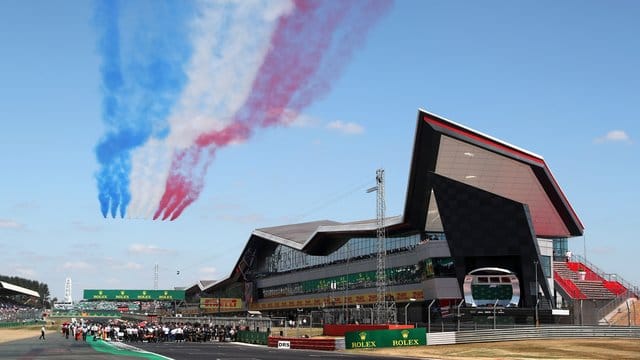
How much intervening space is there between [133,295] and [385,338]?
154307 mm

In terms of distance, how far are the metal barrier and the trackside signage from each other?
2276mm

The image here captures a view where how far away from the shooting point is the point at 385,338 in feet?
169

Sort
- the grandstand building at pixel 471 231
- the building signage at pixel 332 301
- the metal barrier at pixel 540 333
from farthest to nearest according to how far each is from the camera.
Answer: the building signage at pixel 332 301 → the grandstand building at pixel 471 231 → the metal barrier at pixel 540 333

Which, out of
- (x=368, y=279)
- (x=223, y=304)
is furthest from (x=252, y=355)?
(x=223, y=304)

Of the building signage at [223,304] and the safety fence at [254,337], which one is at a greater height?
the safety fence at [254,337]

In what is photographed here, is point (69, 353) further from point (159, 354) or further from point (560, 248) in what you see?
point (560, 248)

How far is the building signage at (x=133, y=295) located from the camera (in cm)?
19062

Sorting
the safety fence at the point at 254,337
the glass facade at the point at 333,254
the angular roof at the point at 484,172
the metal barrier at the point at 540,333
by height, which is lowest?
the safety fence at the point at 254,337

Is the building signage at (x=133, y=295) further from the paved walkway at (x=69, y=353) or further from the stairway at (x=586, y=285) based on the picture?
the paved walkway at (x=69, y=353)

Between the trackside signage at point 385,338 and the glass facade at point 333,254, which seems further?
the glass facade at point 333,254

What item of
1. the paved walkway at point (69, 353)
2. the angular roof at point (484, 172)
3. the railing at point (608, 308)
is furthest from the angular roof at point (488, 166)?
the paved walkway at point (69, 353)

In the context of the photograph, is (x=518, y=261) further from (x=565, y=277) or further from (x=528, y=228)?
(x=565, y=277)

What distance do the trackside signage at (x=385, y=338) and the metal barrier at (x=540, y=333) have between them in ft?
7.47

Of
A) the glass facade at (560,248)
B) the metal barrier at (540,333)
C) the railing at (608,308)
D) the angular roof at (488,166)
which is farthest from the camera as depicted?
the glass facade at (560,248)
